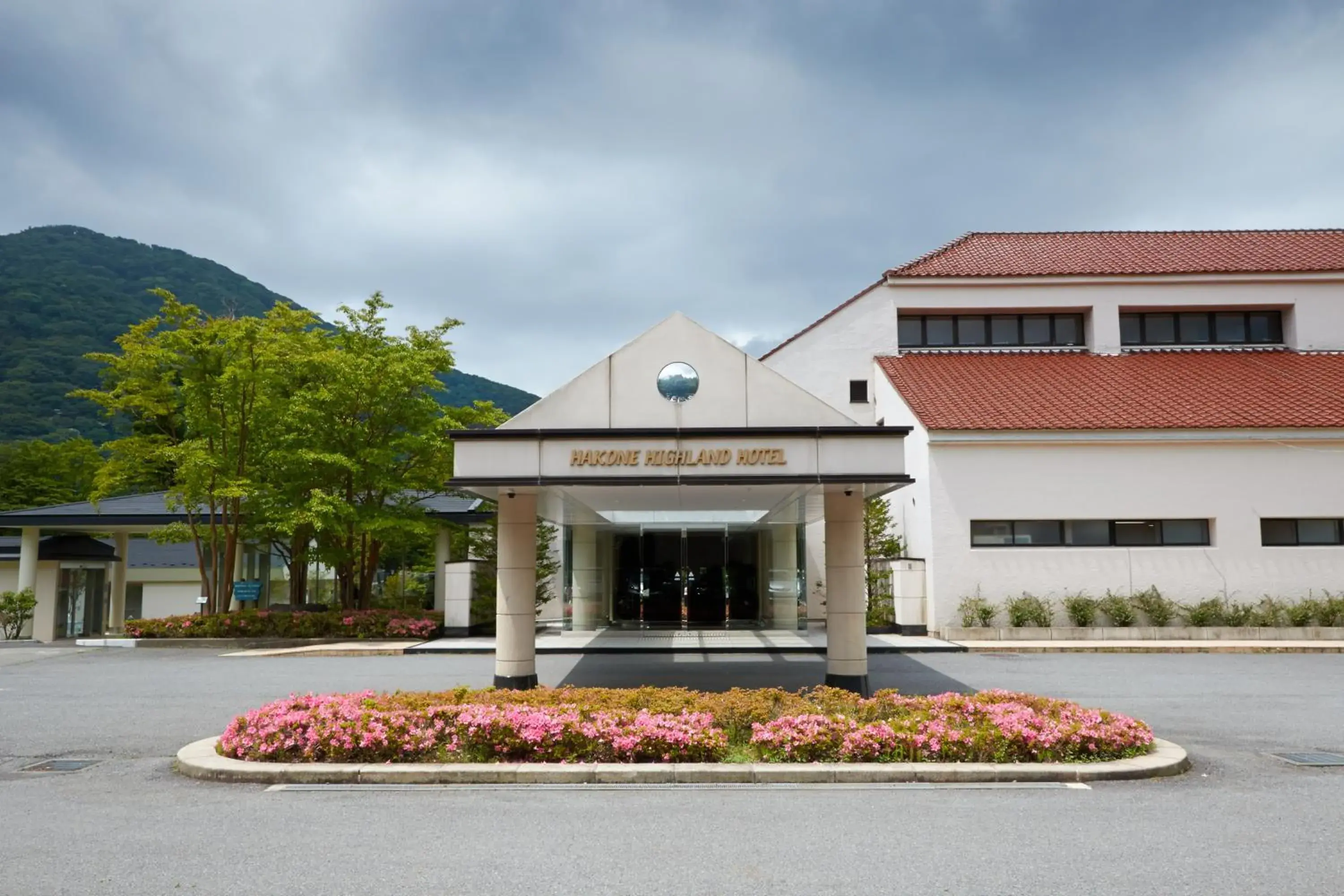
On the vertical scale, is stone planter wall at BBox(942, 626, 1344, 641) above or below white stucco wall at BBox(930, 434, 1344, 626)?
below

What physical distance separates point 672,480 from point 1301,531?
70.8 feet

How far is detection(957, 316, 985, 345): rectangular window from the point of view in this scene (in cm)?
3575

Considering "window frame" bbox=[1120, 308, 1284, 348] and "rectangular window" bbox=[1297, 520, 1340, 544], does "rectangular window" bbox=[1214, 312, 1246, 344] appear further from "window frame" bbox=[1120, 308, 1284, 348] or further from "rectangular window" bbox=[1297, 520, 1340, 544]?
"rectangular window" bbox=[1297, 520, 1340, 544]

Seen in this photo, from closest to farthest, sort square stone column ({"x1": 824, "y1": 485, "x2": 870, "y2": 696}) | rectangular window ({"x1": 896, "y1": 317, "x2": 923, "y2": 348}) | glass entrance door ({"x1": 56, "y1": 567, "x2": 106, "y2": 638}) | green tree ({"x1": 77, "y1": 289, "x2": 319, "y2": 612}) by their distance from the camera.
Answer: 1. square stone column ({"x1": 824, "y1": 485, "x2": 870, "y2": 696})
2. green tree ({"x1": 77, "y1": 289, "x2": 319, "y2": 612})
3. glass entrance door ({"x1": 56, "y1": 567, "x2": 106, "y2": 638})
4. rectangular window ({"x1": 896, "y1": 317, "x2": 923, "y2": 348})

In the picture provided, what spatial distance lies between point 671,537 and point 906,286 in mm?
12297

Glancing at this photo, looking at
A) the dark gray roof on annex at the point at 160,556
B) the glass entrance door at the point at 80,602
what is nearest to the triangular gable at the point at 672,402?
the glass entrance door at the point at 80,602

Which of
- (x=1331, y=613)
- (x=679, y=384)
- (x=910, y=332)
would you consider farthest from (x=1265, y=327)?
(x=679, y=384)

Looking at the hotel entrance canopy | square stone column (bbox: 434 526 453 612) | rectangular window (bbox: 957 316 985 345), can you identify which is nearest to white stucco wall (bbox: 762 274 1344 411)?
rectangular window (bbox: 957 316 985 345)

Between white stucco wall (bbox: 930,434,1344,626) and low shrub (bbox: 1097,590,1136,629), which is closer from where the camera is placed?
low shrub (bbox: 1097,590,1136,629)

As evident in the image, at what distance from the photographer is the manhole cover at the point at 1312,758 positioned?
10773mm

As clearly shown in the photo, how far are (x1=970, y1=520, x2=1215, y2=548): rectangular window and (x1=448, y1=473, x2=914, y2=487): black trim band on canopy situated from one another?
14.8m

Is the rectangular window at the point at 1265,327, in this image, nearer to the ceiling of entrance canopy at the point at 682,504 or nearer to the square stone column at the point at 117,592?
the ceiling of entrance canopy at the point at 682,504

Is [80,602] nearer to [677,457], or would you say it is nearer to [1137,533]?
[677,457]

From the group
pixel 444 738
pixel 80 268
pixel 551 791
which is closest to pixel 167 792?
pixel 444 738
